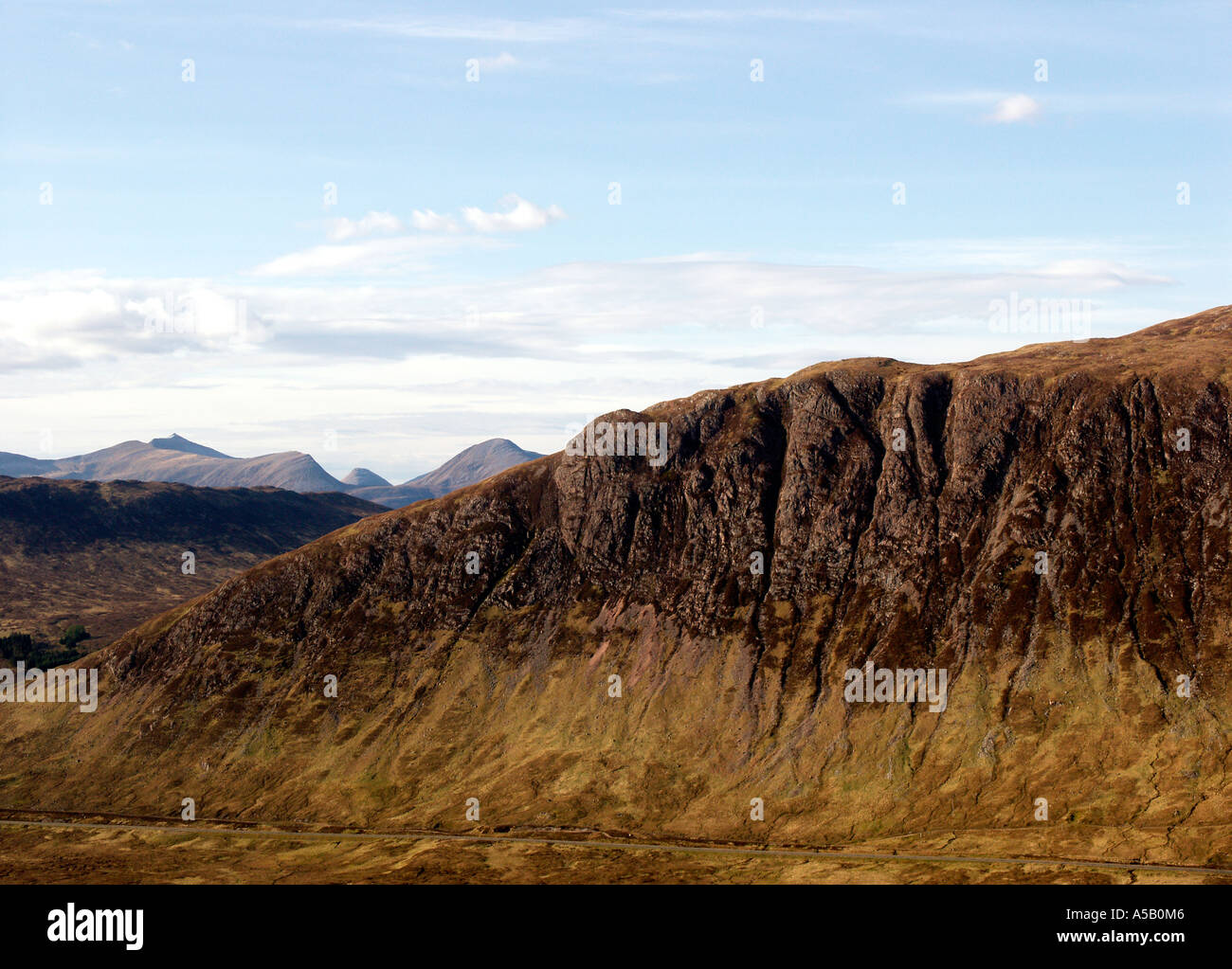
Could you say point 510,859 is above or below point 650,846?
above

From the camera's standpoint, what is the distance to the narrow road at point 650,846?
148 metres

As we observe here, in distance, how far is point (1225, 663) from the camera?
185375 millimetres

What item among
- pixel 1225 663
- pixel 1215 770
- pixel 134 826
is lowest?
pixel 134 826

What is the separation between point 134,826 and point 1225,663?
20233cm

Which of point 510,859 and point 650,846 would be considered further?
point 650,846

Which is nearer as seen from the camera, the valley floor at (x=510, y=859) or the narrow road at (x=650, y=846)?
the narrow road at (x=650, y=846)

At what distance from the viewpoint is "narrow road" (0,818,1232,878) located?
5837 inches

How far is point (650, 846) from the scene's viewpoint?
177750 millimetres

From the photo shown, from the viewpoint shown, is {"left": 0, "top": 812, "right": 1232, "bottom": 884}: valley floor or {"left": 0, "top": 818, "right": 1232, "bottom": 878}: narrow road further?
{"left": 0, "top": 812, "right": 1232, "bottom": 884}: valley floor
